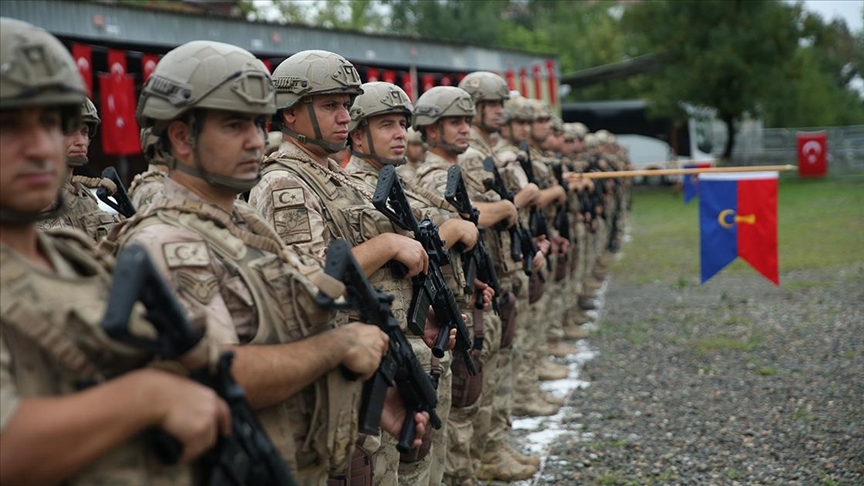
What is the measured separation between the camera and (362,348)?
2676mm

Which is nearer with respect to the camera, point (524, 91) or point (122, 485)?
point (122, 485)

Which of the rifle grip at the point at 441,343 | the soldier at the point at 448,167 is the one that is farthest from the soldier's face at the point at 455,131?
the rifle grip at the point at 441,343

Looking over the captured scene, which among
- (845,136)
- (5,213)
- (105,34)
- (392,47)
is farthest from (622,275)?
(845,136)

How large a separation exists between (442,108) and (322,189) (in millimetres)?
2352

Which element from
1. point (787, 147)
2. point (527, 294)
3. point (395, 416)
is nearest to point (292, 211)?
point (395, 416)

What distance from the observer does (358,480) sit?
11.7ft

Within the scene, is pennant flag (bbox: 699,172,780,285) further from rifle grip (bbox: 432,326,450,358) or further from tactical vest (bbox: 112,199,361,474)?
tactical vest (bbox: 112,199,361,474)

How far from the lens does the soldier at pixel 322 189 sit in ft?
12.2

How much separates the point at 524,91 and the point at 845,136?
19.2 metres

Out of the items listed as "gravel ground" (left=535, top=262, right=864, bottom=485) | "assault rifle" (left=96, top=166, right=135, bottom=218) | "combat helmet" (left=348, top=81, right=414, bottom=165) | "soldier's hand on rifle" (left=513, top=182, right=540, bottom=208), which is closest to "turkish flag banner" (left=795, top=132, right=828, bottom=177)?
"gravel ground" (left=535, top=262, right=864, bottom=485)

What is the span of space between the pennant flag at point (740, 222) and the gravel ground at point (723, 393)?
0.76 meters

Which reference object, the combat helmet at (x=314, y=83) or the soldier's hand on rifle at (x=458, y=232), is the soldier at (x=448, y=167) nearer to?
the soldier's hand on rifle at (x=458, y=232)

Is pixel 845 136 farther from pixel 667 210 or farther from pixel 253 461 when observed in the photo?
pixel 253 461

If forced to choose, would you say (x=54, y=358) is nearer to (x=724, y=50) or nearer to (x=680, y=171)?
(x=680, y=171)
